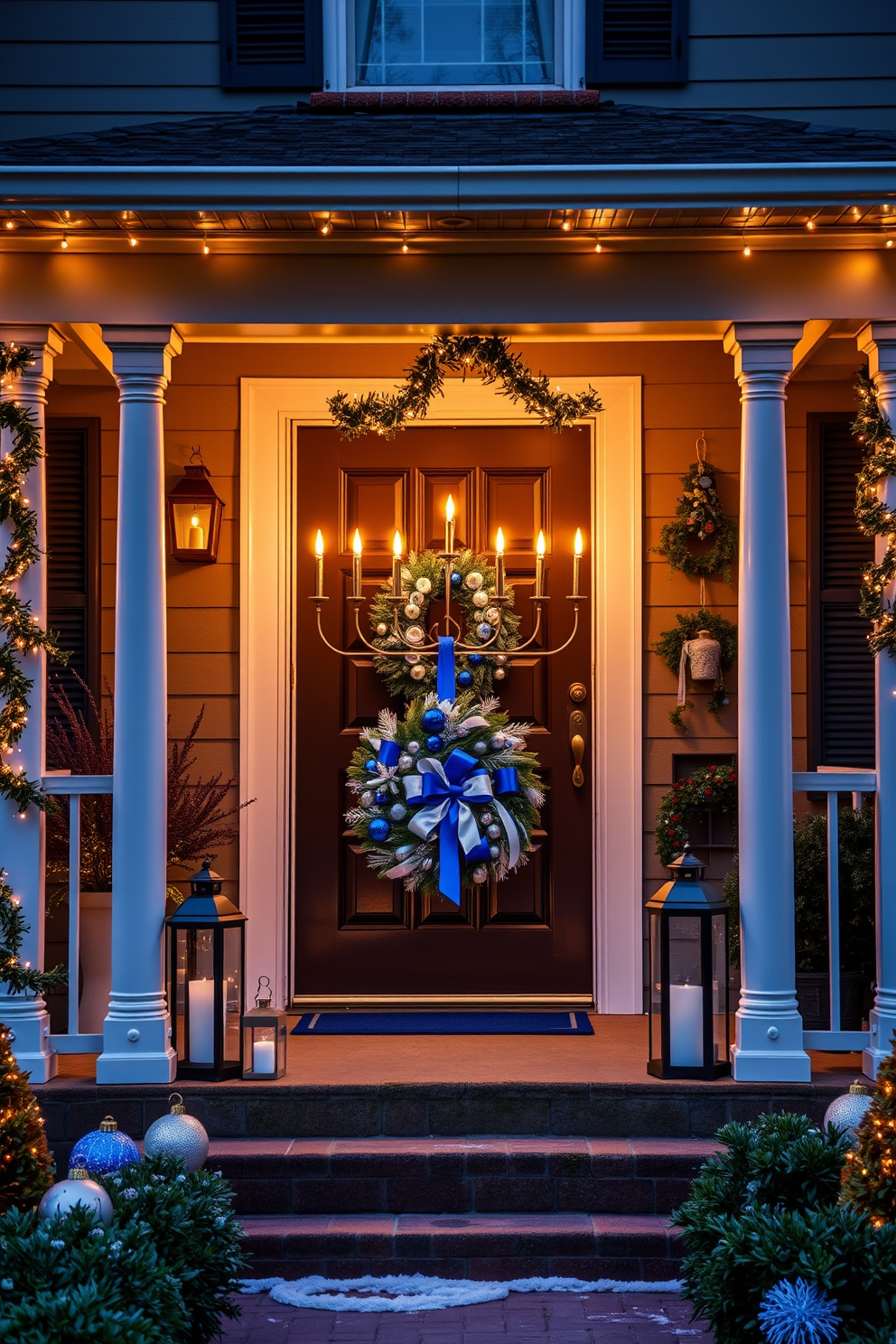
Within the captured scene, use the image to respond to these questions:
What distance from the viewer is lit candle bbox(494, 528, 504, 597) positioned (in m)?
5.40

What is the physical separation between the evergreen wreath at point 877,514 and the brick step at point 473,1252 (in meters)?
2.11

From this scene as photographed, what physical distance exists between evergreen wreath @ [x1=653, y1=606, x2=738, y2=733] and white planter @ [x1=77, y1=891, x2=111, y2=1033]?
2464 millimetres

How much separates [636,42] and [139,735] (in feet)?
11.7

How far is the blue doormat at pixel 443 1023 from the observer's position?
542 cm

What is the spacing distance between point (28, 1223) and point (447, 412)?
379 centimetres

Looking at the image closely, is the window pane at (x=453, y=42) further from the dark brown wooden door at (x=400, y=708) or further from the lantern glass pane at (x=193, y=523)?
the lantern glass pane at (x=193, y=523)

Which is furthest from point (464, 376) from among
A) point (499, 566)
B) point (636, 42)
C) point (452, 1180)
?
point (452, 1180)

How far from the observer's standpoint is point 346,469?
5.95m

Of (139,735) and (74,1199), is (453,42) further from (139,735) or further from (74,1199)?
(74,1199)

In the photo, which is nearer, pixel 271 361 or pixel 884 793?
pixel 884 793

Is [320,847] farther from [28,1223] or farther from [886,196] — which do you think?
[886,196]

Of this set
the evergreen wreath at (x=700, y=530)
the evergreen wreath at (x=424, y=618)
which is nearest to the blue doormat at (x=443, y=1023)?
the evergreen wreath at (x=424, y=618)

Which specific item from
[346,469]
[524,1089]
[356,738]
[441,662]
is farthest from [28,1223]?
[346,469]

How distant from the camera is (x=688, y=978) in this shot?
469 cm
